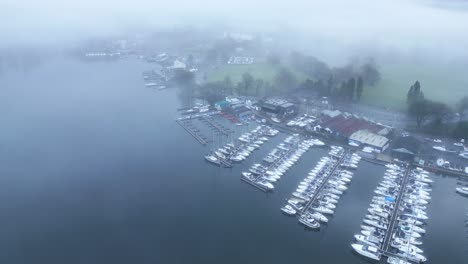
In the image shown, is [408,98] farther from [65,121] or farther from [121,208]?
[65,121]

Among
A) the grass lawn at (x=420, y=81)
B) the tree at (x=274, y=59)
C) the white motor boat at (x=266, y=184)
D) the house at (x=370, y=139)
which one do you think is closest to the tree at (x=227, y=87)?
the tree at (x=274, y=59)

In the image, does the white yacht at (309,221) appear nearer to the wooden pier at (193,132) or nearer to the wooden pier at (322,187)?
the wooden pier at (322,187)

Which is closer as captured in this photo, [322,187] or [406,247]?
[406,247]

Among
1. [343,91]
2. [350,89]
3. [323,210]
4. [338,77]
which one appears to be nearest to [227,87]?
[343,91]

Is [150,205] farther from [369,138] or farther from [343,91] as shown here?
[343,91]

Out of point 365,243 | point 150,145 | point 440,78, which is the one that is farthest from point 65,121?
point 440,78

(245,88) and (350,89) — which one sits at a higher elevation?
(350,89)
